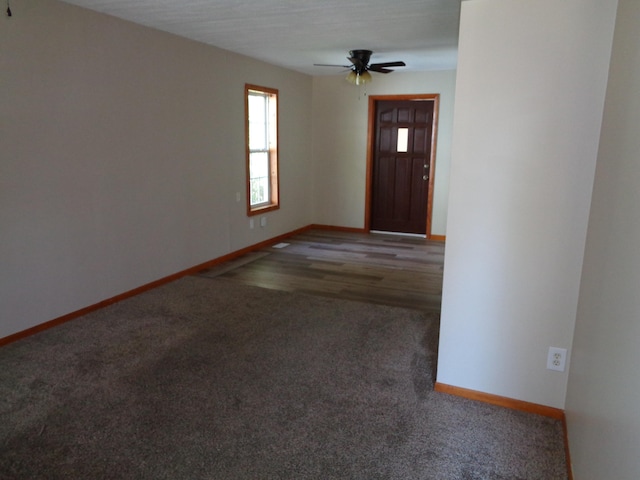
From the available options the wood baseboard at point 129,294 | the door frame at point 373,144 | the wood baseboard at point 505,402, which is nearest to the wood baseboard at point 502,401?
the wood baseboard at point 505,402

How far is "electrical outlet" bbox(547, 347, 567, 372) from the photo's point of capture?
7.50 ft

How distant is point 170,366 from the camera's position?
285cm

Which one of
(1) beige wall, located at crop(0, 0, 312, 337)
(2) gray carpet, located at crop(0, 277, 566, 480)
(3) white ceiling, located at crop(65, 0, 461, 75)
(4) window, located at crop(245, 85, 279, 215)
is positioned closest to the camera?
(2) gray carpet, located at crop(0, 277, 566, 480)

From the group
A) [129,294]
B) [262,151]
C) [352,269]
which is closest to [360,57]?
[262,151]

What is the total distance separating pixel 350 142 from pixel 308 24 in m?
3.20

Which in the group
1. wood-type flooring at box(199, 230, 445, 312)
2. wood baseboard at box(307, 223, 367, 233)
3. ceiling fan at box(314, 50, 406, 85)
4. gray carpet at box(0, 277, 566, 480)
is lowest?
gray carpet at box(0, 277, 566, 480)

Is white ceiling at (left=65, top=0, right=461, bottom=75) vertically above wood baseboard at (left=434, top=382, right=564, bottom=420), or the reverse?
white ceiling at (left=65, top=0, right=461, bottom=75)

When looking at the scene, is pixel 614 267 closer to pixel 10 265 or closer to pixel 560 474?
pixel 560 474

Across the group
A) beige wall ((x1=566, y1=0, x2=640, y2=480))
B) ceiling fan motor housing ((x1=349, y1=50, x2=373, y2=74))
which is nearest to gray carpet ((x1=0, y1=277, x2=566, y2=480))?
beige wall ((x1=566, y1=0, x2=640, y2=480))

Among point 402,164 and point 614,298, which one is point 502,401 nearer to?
point 614,298

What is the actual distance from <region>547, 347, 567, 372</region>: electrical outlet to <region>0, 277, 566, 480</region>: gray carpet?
289mm

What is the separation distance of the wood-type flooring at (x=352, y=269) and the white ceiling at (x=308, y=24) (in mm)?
2342

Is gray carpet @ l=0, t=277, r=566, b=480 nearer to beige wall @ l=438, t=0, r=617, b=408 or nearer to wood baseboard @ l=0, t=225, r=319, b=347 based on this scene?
wood baseboard @ l=0, t=225, r=319, b=347

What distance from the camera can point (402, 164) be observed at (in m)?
6.73
